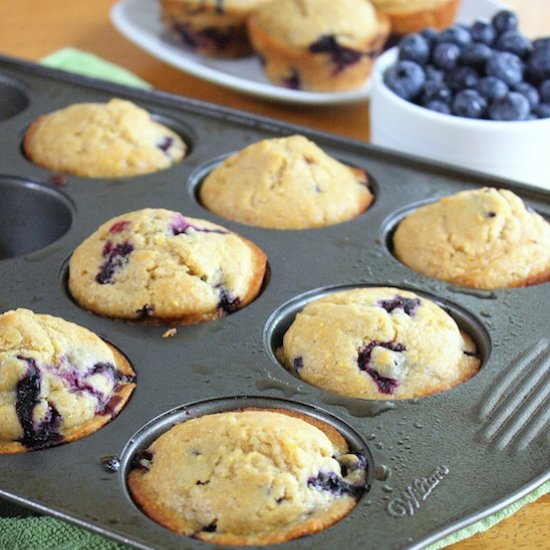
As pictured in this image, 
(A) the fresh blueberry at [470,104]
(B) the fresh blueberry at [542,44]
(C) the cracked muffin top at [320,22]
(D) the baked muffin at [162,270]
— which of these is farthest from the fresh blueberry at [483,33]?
(D) the baked muffin at [162,270]

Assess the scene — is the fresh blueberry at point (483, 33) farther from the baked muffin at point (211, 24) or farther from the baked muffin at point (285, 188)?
the baked muffin at point (211, 24)

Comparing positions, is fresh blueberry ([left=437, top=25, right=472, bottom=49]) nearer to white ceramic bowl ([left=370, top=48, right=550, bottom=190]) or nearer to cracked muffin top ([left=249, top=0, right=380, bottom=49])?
white ceramic bowl ([left=370, top=48, right=550, bottom=190])

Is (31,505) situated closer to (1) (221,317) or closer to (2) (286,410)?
(2) (286,410)

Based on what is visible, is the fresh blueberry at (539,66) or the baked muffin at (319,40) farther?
the baked muffin at (319,40)

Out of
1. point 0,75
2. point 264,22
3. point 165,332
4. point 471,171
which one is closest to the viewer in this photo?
point 165,332

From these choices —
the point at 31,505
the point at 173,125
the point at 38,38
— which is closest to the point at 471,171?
the point at 173,125

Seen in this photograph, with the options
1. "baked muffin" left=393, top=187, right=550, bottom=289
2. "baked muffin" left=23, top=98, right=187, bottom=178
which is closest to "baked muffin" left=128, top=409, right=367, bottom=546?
"baked muffin" left=393, top=187, right=550, bottom=289

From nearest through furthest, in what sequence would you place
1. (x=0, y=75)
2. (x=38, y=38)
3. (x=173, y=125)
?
1. (x=173, y=125)
2. (x=0, y=75)
3. (x=38, y=38)

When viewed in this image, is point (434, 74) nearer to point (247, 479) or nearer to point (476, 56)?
point (476, 56)
